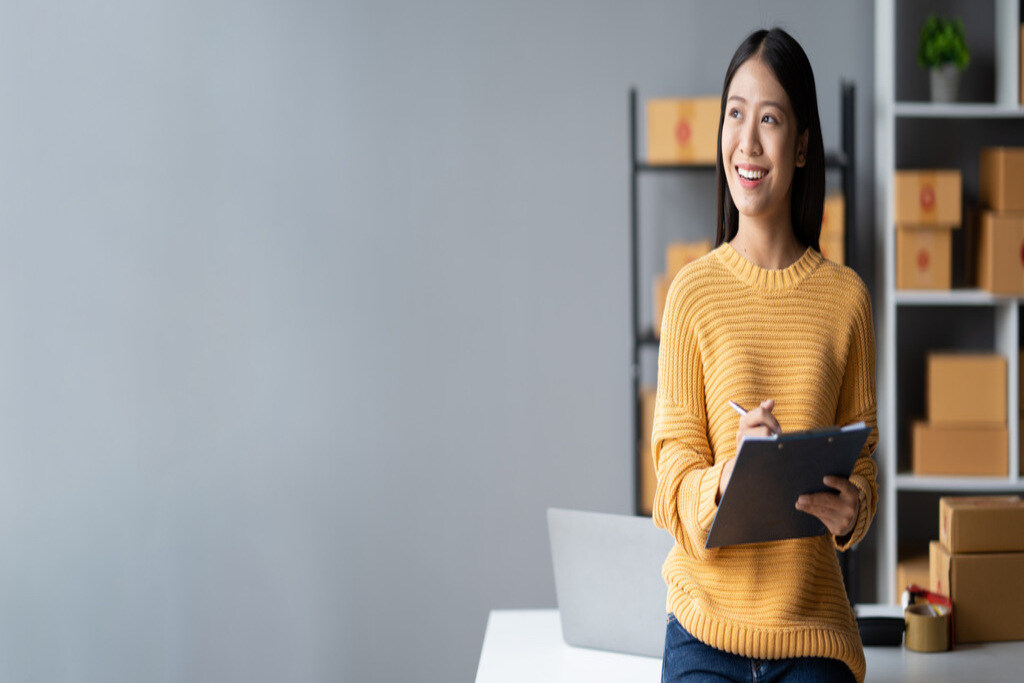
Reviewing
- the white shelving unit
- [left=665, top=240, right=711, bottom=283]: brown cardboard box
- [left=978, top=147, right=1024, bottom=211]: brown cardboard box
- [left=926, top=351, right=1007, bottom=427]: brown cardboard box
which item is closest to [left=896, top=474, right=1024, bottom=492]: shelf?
the white shelving unit

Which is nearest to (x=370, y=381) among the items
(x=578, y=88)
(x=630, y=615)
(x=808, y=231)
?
(x=578, y=88)

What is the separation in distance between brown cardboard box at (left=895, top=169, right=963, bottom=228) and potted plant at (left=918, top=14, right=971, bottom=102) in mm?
283

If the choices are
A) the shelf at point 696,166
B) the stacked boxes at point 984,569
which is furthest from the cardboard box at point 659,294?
the stacked boxes at point 984,569

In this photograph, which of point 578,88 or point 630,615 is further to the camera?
point 578,88

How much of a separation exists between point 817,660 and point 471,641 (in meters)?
2.27

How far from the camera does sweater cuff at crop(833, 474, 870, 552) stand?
1.38 metres

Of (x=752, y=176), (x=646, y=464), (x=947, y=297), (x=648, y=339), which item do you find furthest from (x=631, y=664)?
(x=947, y=297)

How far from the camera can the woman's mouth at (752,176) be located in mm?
1419

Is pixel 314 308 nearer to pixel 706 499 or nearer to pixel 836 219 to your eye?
pixel 836 219

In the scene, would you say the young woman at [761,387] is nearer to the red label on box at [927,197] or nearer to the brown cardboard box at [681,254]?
the brown cardboard box at [681,254]

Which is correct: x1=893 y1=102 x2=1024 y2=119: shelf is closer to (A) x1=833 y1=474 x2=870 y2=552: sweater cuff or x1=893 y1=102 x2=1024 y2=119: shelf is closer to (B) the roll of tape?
(B) the roll of tape

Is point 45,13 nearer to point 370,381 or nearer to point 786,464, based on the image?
point 370,381

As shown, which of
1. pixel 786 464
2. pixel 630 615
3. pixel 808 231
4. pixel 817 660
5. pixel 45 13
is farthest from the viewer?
pixel 45 13

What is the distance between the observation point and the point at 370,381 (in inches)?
136
